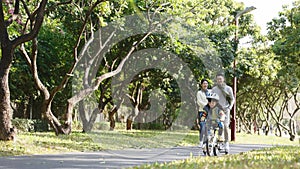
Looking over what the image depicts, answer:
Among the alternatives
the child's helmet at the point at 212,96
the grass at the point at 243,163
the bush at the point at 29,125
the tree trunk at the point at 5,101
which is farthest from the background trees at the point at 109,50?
the grass at the point at 243,163

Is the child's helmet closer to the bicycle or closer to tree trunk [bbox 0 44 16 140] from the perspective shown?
the bicycle

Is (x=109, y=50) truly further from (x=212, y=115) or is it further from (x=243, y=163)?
(x=243, y=163)

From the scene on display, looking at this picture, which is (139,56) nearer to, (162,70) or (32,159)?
(162,70)

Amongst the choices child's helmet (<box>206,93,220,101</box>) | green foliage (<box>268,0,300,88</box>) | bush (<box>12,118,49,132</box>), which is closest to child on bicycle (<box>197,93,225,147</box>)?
child's helmet (<box>206,93,220,101</box>)

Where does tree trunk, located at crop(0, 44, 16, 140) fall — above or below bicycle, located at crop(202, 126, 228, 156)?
above

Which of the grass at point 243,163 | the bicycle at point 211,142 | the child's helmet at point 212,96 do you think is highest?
the child's helmet at point 212,96

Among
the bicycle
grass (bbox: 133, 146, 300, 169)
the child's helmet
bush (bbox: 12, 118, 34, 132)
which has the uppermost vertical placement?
the child's helmet

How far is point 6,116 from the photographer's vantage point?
1330 cm

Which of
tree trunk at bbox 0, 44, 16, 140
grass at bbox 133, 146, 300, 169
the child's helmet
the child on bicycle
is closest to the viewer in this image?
grass at bbox 133, 146, 300, 169

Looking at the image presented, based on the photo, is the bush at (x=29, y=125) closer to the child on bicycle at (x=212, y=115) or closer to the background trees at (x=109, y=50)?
the background trees at (x=109, y=50)

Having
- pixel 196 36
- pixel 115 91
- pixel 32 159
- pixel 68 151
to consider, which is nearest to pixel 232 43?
pixel 196 36

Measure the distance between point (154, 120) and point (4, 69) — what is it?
3957 cm

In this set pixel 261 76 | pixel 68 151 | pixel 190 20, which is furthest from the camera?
pixel 261 76

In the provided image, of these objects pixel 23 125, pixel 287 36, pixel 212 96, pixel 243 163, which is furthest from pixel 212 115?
pixel 23 125
